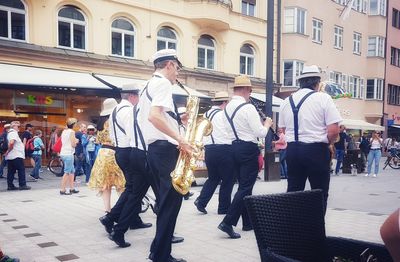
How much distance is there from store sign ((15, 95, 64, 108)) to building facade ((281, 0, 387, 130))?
43.8ft

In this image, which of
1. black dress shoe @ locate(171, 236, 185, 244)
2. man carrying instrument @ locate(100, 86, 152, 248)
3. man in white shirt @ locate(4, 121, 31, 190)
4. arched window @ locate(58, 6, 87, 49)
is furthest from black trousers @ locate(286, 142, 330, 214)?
arched window @ locate(58, 6, 87, 49)

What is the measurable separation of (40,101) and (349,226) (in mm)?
13681

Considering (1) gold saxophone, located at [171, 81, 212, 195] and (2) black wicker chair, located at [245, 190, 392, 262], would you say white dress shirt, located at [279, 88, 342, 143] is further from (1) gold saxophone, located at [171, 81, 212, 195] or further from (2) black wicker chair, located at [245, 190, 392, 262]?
(2) black wicker chair, located at [245, 190, 392, 262]

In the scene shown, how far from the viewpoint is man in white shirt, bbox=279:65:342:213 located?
4.20 metres

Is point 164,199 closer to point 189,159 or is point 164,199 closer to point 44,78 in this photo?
point 189,159

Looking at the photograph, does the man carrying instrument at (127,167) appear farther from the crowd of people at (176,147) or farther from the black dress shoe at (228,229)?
the black dress shoe at (228,229)

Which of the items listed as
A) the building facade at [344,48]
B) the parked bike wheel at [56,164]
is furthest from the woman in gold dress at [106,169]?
the building facade at [344,48]

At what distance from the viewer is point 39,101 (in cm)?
1580

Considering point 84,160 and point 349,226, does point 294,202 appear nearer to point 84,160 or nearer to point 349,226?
point 349,226

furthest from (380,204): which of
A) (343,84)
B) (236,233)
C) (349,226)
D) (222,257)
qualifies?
(343,84)

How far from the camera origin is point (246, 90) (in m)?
5.30

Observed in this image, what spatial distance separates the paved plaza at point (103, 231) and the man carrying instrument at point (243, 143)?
41 cm

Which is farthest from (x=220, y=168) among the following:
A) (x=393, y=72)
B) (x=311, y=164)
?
(x=393, y=72)

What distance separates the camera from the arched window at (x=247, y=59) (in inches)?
850
